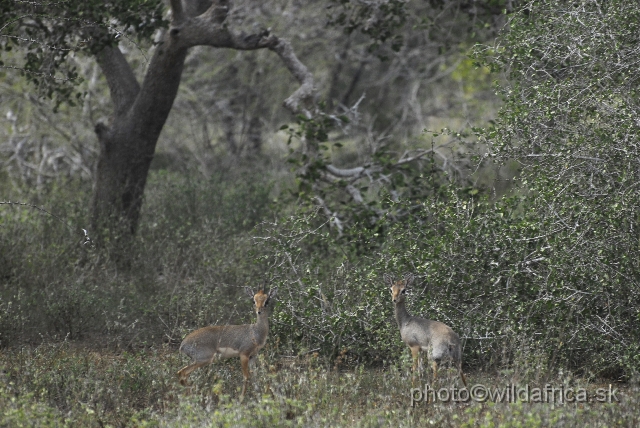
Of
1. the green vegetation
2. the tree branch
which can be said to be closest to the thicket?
the green vegetation

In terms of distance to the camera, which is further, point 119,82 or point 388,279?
→ point 119,82

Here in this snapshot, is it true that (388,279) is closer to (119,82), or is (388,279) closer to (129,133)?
(129,133)

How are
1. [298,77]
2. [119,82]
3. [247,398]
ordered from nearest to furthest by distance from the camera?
[247,398] < [298,77] < [119,82]

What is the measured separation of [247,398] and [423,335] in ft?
4.65

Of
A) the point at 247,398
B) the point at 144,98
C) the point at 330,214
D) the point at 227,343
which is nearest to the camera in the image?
the point at 247,398

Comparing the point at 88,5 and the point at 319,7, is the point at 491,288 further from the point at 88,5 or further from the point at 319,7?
the point at 319,7

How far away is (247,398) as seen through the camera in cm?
643

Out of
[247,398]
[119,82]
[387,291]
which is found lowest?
[247,398]

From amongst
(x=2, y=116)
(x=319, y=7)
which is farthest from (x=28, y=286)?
(x=319, y=7)

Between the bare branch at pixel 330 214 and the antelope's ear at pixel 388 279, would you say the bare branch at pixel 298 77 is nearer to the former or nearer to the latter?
the bare branch at pixel 330 214

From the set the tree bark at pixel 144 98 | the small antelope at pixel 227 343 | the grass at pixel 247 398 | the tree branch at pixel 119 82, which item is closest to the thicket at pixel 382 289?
the grass at pixel 247 398

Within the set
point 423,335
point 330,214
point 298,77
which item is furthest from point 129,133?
point 423,335

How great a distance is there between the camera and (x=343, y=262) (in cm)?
810

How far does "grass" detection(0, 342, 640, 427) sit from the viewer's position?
5398 millimetres
